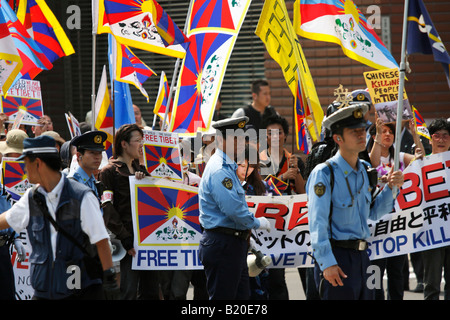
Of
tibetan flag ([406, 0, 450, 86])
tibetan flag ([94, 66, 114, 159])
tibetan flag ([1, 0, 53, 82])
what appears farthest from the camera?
tibetan flag ([94, 66, 114, 159])

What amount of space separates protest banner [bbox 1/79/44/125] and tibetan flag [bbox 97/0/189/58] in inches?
95.2

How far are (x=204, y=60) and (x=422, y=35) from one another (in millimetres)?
2592

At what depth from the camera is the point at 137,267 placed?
6672mm

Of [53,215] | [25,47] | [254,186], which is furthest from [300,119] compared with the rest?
[53,215]

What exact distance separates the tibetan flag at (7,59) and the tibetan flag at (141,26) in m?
1.05

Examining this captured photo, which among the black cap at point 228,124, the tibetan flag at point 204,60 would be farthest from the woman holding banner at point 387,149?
the tibetan flag at point 204,60

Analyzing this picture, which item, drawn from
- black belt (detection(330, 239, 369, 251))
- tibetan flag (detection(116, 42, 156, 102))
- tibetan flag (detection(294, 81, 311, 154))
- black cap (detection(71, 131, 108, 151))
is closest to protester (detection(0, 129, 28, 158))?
tibetan flag (detection(116, 42, 156, 102))

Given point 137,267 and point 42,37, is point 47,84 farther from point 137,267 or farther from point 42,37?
point 137,267

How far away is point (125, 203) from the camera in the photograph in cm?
675

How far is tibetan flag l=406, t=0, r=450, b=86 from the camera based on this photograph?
5.80m

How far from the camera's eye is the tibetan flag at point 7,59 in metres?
7.70

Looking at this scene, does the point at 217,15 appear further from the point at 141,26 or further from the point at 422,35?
the point at 422,35

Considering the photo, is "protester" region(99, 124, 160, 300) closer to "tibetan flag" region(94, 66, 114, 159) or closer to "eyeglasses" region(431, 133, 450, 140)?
"tibetan flag" region(94, 66, 114, 159)
